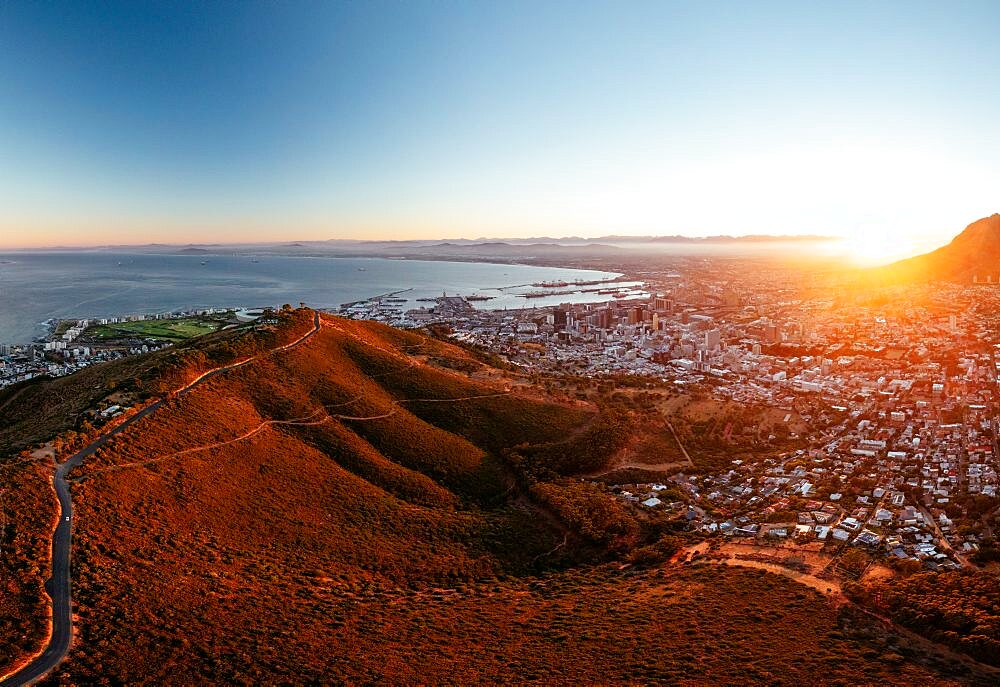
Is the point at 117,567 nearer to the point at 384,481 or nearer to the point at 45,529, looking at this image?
the point at 45,529

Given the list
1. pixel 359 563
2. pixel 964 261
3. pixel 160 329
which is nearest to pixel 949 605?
pixel 359 563

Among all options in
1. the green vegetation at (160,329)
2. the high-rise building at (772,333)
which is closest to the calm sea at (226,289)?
the green vegetation at (160,329)

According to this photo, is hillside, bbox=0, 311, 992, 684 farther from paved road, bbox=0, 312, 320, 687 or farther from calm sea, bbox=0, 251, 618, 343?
calm sea, bbox=0, 251, 618, 343

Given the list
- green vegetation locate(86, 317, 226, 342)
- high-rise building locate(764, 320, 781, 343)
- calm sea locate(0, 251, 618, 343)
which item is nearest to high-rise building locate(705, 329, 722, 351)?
high-rise building locate(764, 320, 781, 343)

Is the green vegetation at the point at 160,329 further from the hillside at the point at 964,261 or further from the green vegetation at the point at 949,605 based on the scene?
the hillside at the point at 964,261

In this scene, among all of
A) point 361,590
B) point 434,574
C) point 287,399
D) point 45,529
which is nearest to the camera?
point 45,529

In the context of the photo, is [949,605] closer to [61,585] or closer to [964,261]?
[61,585]

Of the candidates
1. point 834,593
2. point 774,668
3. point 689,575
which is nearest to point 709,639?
point 774,668
